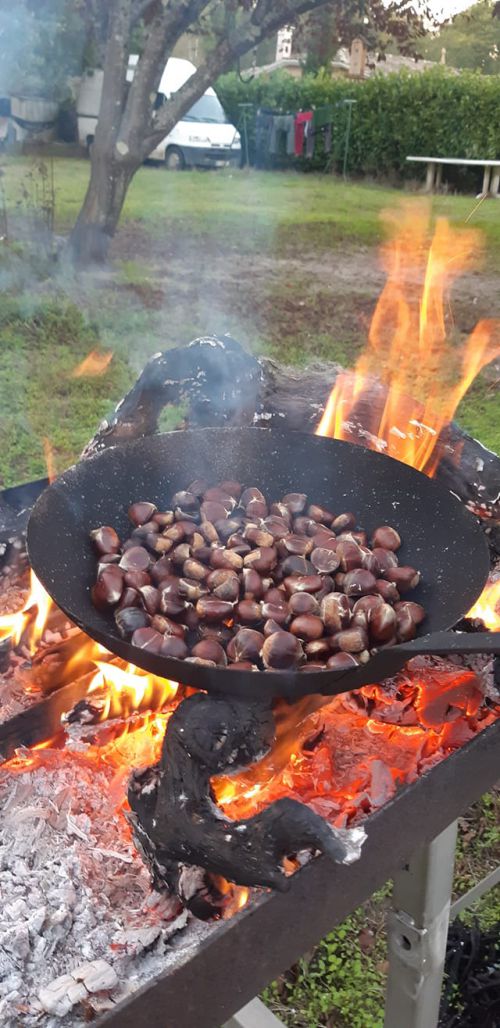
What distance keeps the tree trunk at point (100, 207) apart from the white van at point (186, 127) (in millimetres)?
461

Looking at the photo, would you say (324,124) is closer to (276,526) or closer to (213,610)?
(276,526)

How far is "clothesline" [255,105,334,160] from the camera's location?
8.62 metres

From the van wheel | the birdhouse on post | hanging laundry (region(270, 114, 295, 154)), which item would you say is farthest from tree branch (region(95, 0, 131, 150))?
the van wheel

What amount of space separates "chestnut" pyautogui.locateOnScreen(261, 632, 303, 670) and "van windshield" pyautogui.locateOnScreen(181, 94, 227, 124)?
27.7 ft

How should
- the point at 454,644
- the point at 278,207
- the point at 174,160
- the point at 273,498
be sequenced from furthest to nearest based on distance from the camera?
the point at 174,160
the point at 278,207
the point at 273,498
the point at 454,644

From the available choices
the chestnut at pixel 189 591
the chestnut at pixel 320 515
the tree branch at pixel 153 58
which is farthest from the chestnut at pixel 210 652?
the tree branch at pixel 153 58

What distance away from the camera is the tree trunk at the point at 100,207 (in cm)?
745

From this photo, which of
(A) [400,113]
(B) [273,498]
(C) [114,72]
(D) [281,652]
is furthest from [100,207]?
(D) [281,652]

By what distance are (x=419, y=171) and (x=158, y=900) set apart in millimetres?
9403

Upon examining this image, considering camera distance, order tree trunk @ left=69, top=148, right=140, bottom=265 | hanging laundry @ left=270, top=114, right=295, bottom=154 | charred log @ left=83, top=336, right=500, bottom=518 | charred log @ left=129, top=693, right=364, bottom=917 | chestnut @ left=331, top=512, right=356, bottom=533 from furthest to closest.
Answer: hanging laundry @ left=270, top=114, right=295, bottom=154 < tree trunk @ left=69, top=148, right=140, bottom=265 < charred log @ left=83, top=336, right=500, bottom=518 < chestnut @ left=331, top=512, right=356, bottom=533 < charred log @ left=129, top=693, right=364, bottom=917

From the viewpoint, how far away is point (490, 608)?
90.6 inches

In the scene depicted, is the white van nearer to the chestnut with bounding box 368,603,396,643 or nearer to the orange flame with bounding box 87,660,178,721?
the orange flame with bounding box 87,660,178,721

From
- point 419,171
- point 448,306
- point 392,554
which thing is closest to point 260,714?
point 392,554

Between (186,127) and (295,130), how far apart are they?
116 centimetres
